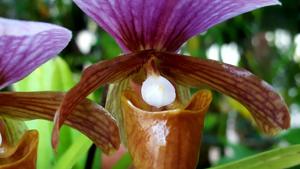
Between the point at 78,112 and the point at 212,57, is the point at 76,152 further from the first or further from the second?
the point at 212,57

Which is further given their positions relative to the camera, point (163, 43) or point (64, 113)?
point (163, 43)

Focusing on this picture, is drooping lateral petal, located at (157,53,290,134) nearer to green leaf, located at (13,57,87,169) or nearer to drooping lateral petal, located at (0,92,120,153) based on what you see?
drooping lateral petal, located at (0,92,120,153)

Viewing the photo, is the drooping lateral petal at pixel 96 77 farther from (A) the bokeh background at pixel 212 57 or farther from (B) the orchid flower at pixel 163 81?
(A) the bokeh background at pixel 212 57

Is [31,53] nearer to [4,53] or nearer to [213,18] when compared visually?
[4,53]

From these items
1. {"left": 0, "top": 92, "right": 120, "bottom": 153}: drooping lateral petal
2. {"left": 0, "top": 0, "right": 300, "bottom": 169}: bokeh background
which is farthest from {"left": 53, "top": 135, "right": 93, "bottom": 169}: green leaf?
{"left": 0, "top": 92, "right": 120, "bottom": 153}: drooping lateral petal

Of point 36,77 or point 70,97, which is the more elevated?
point 70,97

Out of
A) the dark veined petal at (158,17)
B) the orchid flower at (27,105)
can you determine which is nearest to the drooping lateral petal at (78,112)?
the orchid flower at (27,105)

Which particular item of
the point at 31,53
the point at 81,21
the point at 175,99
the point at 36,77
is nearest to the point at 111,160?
the point at 36,77

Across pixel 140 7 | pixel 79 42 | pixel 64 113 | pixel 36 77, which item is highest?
pixel 140 7
